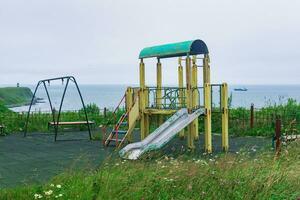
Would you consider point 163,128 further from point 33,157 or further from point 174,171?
point 174,171

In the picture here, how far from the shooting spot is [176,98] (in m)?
14.5

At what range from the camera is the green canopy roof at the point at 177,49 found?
43.2ft

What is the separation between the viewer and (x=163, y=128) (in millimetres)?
12836

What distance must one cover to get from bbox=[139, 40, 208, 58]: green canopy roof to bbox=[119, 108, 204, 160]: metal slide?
161cm

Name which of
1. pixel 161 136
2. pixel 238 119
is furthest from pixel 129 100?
pixel 238 119

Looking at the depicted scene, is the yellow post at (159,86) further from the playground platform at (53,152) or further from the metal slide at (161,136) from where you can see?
the metal slide at (161,136)

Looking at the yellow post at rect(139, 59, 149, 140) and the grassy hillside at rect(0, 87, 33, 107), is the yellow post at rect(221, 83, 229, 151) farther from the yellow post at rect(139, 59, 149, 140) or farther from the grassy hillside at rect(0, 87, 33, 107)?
the grassy hillside at rect(0, 87, 33, 107)

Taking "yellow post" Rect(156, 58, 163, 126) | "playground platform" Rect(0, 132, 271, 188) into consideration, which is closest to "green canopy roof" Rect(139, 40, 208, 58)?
"yellow post" Rect(156, 58, 163, 126)

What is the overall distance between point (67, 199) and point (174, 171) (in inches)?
60.7

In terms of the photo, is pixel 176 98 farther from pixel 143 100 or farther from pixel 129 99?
pixel 129 99

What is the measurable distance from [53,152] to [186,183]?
759 centimetres

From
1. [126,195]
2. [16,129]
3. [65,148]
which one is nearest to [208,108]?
[65,148]

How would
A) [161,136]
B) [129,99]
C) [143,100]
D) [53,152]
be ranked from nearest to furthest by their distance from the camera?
[161,136], [53,152], [143,100], [129,99]

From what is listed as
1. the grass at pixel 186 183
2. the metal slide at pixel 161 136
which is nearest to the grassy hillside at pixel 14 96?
the metal slide at pixel 161 136
